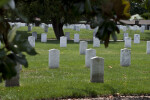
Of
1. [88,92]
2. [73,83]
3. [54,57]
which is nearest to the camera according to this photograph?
Result: [88,92]

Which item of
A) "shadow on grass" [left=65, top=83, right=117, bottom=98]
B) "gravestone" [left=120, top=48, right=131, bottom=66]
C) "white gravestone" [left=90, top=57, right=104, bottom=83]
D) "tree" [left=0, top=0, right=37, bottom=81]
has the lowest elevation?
"gravestone" [left=120, top=48, right=131, bottom=66]

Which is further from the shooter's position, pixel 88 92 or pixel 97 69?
pixel 97 69

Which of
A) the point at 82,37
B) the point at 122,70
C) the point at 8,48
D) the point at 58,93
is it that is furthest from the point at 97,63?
the point at 82,37

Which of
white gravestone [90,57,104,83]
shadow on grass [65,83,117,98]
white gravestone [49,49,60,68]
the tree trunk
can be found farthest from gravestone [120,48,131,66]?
the tree trunk

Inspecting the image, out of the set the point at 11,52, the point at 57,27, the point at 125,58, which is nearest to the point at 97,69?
the point at 125,58

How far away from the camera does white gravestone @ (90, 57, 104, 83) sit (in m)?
10.3

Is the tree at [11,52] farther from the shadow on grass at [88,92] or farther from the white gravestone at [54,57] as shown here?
the white gravestone at [54,57]

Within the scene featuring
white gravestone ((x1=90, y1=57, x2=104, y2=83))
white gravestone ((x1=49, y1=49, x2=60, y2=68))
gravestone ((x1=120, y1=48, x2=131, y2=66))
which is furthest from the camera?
gravestone ((x1=120, y1=48, x2=131, y2=66))

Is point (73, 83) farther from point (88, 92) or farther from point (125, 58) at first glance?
point (125, 58)

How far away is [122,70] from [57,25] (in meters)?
20.6

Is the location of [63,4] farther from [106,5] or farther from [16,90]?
[16,90]

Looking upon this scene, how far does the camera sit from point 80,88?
9656 millimetres

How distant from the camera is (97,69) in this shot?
10.3 metres

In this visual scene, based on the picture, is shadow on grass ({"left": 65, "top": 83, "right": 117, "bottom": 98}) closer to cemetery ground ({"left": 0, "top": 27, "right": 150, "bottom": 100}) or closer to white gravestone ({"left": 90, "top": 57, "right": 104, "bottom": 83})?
cemetery ground ({"left": 0, "top": 27, "right": 150, "bottom": 100})
